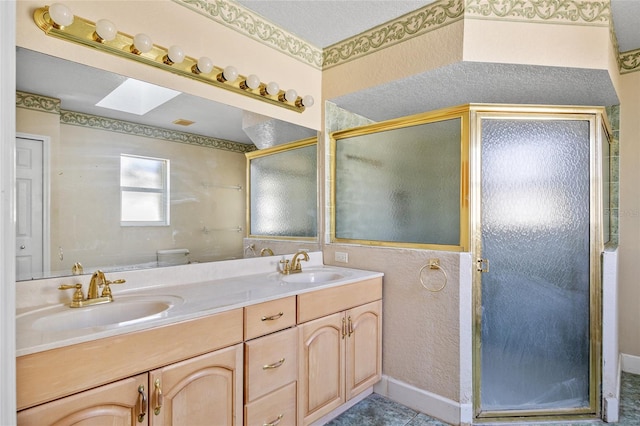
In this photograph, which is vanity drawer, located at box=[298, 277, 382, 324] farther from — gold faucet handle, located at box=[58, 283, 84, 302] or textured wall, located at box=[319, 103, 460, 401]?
gold faucet handle, located at box=[58, 283, 84, 302]

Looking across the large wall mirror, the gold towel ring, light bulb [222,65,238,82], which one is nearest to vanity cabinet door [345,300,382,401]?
the gold towel ring

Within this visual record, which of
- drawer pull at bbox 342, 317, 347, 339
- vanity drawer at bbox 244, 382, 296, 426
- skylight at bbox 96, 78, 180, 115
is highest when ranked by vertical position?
skylight at bbox 96, 78, 180, 115

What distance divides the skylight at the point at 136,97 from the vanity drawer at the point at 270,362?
1.26 meters

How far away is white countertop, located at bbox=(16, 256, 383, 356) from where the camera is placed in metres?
1.08

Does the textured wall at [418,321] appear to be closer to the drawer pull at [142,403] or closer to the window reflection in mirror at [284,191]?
the window reflection in mirror at [284,191]

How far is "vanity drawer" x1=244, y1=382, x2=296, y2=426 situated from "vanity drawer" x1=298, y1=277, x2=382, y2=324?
0.34m

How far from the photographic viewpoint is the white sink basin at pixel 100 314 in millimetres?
1271

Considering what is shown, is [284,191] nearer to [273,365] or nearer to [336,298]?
[336,298]

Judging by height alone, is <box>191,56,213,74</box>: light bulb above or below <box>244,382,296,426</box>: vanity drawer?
above

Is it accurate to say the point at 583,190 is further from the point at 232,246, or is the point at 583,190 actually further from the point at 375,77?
the point at 232,246

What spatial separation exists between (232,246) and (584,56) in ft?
7.44

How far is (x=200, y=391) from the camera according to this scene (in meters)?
1.37

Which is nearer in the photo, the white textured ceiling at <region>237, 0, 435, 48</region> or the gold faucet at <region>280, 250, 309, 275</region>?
the white textured ceiling at <region>237, 0, 435, 48</region>

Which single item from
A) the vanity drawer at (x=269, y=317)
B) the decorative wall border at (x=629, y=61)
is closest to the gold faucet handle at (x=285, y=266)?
the vanity drawer at (x=269, y=317)
